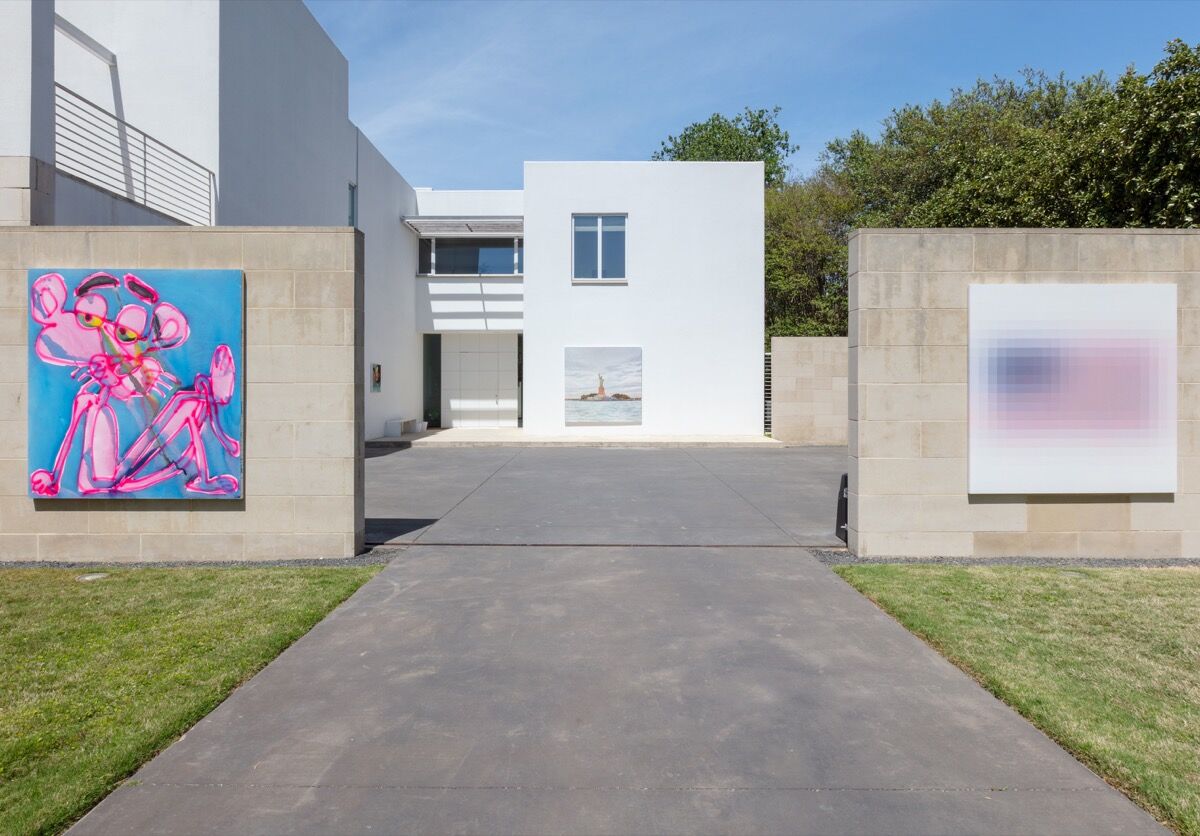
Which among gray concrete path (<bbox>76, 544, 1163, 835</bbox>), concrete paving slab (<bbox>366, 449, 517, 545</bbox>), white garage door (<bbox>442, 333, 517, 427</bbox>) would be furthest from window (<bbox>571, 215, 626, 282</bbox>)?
gray concrete path (<bbox>76, 544, 1163, 835</bbox>)

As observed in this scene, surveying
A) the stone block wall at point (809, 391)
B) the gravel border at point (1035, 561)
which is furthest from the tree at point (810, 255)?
the gravel border at point (1035, 561)

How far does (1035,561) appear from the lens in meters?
7.66

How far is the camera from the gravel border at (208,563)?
749 centimetres

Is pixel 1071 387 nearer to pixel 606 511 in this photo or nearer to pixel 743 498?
pixel 743 498

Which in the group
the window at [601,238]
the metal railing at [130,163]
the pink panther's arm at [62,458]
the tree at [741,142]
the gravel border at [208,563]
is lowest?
the gravel border at [208,563]

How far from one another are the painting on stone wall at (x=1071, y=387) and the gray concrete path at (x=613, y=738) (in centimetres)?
294

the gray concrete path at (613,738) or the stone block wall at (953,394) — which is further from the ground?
the stone block wall at (953,394)

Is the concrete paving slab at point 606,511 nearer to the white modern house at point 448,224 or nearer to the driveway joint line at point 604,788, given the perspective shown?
the driveway joint line at point 604,788

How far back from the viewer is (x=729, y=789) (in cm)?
334

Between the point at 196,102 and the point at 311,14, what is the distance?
583 cm

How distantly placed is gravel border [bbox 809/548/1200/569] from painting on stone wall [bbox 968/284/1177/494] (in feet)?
2.29

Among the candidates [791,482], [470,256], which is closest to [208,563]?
[791,482]

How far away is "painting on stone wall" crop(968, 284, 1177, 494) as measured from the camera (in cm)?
744

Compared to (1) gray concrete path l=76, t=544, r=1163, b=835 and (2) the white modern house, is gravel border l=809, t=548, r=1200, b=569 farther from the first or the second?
(2) the white modern house
